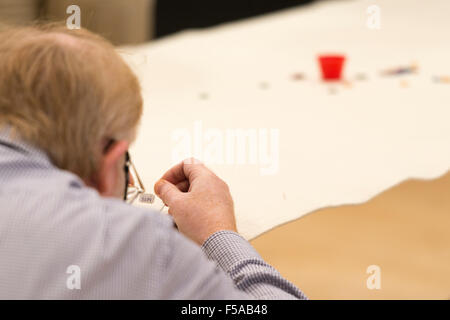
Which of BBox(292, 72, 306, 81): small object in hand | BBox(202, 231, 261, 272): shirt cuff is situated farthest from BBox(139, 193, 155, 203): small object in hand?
BBox(292, 72, 306, 81): small object in hand

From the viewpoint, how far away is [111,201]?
0.53m

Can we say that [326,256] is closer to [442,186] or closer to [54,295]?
[442,186]

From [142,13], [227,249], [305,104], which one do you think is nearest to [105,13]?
[142,13]

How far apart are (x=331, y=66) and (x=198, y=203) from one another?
2.66 feet

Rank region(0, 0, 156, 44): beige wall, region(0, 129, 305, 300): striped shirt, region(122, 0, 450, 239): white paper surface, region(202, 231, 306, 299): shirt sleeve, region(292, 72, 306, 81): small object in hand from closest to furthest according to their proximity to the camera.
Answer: region(0, 129, 305, 300): striped shirt
region(202, 231, 306, 299): shirt sleeve
region(122, 0, 450, 239): white paper surface
region(292, 72, 306, 81): small object in hand
region(0, 0, 156, 44): beige wall

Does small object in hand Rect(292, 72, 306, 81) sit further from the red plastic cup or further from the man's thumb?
the man's thumb

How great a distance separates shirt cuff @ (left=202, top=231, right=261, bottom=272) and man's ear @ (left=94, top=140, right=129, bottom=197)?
0.13m

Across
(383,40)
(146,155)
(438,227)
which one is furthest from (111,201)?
(383,40)

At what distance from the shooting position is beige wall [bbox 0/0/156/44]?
246cm

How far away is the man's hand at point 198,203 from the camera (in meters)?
0.72

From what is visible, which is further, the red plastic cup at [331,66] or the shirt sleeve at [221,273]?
the red plastic cup at [331,66]

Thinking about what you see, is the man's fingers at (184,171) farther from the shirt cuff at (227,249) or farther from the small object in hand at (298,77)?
the small object in hand at (298,77)

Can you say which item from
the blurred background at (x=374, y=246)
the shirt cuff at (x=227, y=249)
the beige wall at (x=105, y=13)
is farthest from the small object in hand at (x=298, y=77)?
the beige wall at (x=105, y=13)

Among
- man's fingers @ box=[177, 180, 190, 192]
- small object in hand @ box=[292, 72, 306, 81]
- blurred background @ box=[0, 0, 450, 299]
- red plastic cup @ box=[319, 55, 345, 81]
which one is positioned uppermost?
red plastic cup @ box=[319, 55, 345, 81]
